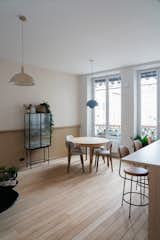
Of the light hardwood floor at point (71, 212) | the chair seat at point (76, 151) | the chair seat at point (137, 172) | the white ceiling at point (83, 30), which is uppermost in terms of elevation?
the white ceiling at point (83, 30)

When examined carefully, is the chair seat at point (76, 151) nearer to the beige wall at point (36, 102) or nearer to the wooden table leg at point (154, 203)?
the beige wall at point (36, 102)

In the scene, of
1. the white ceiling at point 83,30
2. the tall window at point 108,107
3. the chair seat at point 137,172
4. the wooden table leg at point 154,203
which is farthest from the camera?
the tall window at point 108,107

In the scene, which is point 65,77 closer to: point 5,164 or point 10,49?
point 10,49

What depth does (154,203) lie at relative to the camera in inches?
74.4

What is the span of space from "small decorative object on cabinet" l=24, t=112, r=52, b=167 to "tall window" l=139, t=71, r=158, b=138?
2811mm

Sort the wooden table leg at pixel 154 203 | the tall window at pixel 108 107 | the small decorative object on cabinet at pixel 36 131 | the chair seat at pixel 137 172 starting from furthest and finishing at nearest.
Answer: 1. the tall window at pixel 108 107
2. the small decorative object on cabinet at pixel 36 131
3. the chair seat at pixel 137 172
4. the wooden table leg at pixel 154 203

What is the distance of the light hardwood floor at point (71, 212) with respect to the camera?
2.11m

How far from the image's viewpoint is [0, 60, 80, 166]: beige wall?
14.7 ft

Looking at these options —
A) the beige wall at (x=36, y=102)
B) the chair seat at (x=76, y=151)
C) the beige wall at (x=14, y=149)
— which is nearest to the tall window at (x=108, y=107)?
the beige wall at (x=36, y=102)

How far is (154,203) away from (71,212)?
1.24 meters

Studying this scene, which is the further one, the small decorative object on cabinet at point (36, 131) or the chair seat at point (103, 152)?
the small decorative object on cabinet at point (36, 131)

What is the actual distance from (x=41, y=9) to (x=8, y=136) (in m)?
3.22

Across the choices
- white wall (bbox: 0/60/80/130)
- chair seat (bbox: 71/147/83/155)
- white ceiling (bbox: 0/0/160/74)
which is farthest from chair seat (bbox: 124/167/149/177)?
white wall (bbox: 0/60/80/130)

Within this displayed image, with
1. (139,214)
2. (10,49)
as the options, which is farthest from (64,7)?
(139,214)
